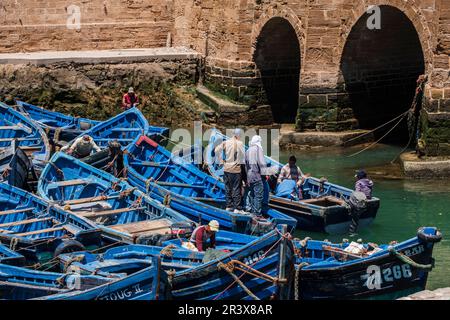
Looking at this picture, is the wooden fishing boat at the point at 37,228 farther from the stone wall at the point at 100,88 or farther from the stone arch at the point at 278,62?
the stone arch at the point at 278,62

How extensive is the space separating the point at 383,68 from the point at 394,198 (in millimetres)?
6640

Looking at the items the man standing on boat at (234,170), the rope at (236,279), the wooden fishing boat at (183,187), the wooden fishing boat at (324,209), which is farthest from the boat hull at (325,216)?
the rope at (236,279)

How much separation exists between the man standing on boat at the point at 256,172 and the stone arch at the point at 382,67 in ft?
26.5

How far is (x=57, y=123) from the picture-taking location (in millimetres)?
28625

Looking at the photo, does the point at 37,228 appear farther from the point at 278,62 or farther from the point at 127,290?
the point at 278,62

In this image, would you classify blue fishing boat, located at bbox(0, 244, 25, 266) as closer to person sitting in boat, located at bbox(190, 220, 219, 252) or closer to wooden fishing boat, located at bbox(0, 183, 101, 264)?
wooden fishing boat, located at bbox(0, 183, 101, 264)

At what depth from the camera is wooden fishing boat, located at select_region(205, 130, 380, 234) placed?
21750 mm

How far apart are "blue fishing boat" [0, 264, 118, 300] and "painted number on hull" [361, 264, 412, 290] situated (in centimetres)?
384

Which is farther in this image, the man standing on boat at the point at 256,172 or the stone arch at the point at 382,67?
the stone arch at the point at 382,67

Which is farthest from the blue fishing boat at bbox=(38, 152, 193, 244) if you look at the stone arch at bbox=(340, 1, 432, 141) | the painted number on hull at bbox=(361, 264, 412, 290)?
the stone arch at bbox=(340, 1, 432, 141)

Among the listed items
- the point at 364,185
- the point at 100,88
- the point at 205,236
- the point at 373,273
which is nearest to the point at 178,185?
the point at 364,185

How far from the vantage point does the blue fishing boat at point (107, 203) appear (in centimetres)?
1967

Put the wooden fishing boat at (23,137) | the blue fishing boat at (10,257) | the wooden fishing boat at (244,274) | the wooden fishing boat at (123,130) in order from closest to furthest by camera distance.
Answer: the wooden fishing boat at (244,274), the blue fishing boat at (10,257), the wooden fishing boat at (23,137), the wooden fishing boat at (123,130)
